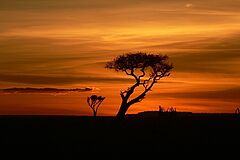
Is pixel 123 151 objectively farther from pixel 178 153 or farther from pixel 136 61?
pixel 136 61

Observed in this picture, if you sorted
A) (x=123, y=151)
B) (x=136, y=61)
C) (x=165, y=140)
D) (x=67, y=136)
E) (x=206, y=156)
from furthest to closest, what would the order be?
1. (x=136, y=61)
2. (x=67, y=136)
3. (x=165, y=140)
4. (x=123, y=151)
5. (x=206, y=156)

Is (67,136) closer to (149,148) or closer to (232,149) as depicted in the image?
(149,148)

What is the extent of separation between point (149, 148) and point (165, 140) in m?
4.69

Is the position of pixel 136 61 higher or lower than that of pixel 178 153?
higher

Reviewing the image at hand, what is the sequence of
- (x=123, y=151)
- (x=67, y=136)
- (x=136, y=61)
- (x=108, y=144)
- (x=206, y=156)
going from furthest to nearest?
(x=136, y=61), (x=67, y=136), (x=108, y=144), (x=123, y=151), (x=206, y=156)

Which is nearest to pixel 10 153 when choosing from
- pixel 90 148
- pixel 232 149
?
pixel 90 148

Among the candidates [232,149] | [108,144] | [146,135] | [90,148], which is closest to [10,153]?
[90,148]

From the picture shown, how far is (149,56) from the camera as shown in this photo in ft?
195

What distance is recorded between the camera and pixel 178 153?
A: 25234mm

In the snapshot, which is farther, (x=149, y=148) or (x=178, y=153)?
(x=149, y=148)

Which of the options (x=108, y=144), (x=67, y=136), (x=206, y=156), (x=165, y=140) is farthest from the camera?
(x=67, y=136)

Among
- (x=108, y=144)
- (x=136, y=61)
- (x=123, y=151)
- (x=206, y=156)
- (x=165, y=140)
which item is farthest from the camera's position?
(x=136, y=61)

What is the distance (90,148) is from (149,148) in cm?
285

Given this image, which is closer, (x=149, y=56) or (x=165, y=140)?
(x=165, y=140)
